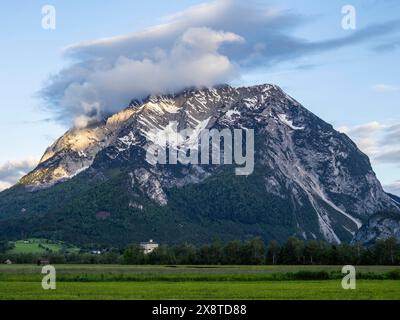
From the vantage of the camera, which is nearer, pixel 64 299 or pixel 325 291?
pixel 64 299

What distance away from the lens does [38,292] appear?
279ft

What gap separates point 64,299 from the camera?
72750 millimetres
